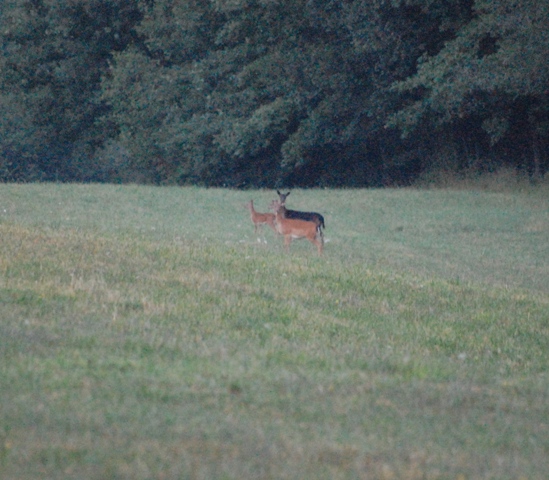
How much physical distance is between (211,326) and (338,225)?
1424cm

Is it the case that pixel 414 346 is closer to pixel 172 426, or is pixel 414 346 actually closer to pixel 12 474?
pixel 172 426

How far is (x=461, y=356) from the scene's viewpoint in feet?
30.1

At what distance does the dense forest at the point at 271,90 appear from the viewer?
3055 centimetres

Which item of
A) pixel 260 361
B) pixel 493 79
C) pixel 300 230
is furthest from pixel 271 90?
pixel 260 361

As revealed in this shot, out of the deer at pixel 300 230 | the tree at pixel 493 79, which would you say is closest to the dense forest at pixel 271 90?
the tree at pixel 493 79

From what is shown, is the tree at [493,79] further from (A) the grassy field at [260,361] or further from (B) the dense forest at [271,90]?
(A) the grassy field at [260,361]

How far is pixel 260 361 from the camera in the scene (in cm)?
790

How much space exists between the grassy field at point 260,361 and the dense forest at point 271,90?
14.0 metres

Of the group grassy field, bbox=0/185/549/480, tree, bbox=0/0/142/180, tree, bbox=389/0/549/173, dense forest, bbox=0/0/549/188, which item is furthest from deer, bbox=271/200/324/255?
tree, bbox=0/0/142/180

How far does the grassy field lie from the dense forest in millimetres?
14021

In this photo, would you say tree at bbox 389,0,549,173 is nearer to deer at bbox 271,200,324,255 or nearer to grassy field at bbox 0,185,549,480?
grassy field at bbox 0,185,549,480

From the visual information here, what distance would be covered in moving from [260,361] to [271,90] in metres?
29.1

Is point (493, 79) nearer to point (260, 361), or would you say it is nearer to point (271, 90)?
point (271, 90)

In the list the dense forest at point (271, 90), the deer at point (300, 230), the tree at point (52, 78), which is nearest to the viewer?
the deer at point (300, 230)
